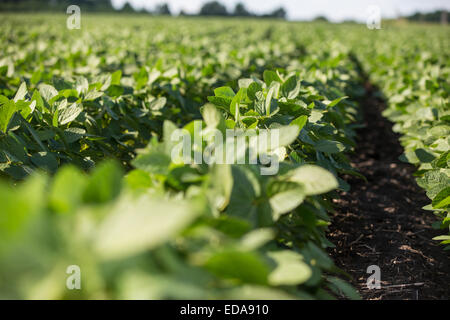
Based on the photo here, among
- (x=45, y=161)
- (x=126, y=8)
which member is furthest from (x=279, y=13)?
(x=45, y=161)

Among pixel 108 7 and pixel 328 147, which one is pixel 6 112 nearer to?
pixel 328 147

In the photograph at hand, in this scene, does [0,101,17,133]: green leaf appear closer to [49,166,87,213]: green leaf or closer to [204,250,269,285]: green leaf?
[49,166,87,213]: green leaf

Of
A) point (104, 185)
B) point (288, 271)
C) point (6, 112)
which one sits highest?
point (6, 112)

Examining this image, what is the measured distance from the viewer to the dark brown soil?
1.99 metres

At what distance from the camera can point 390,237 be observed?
256 centimetres

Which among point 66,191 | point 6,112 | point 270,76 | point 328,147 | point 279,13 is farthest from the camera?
point 279,13

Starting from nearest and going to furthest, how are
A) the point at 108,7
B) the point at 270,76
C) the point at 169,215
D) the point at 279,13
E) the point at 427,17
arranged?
the point at 169,215
the point at 270,76
the point at 108,7
the point at 279,13
the point at 427,17

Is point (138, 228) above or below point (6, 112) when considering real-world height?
below

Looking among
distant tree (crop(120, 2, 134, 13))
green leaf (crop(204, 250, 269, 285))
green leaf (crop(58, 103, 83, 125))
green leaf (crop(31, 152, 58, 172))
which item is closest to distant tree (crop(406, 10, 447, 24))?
distant tree (crop(120, 2, 134, 13))

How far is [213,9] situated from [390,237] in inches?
2723

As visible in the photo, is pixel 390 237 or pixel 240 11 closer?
pixel 390 237

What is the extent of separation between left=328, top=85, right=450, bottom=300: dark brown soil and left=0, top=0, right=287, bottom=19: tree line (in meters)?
39.5

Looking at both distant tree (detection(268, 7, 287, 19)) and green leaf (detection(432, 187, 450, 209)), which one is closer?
green leaf (detection(432, 187, 450, 209))

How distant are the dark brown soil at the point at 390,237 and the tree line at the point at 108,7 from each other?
39480 mm
